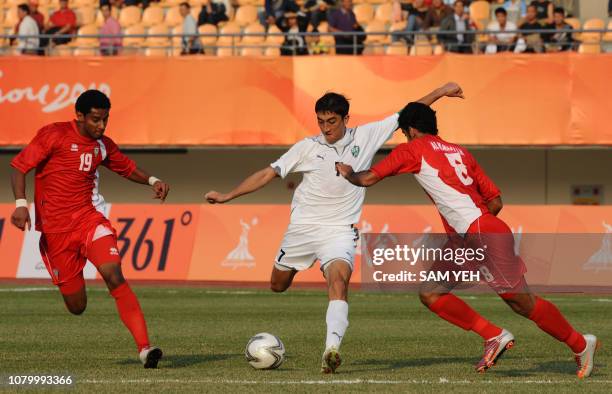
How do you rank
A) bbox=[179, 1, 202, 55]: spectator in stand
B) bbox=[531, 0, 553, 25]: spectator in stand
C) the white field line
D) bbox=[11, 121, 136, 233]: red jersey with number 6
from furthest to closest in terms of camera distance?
bbox=[179, 1, 202, 55]: spectator in stand < bbox=[531, 0, 553, 25]: spectator in stand < bbox=[11, 121, 136, 233]: red jersey with number 6 < the white field line

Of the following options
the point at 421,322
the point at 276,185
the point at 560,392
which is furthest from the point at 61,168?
the point at 276,185

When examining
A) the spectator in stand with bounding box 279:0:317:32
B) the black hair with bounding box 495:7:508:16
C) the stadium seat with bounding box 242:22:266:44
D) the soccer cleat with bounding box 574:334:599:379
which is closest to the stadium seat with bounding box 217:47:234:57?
the stadium seat with bounding box 242:22:266:44

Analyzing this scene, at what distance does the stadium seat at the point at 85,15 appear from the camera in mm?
30031

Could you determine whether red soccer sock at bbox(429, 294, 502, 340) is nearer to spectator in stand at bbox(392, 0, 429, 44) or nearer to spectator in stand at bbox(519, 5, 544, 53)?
spectator in stand at bbox(392, 0, 429, 44)

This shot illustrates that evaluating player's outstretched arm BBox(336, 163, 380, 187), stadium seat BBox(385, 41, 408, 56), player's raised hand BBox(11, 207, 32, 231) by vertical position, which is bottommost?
stadium seat BBox(385, 41, 408, 56)

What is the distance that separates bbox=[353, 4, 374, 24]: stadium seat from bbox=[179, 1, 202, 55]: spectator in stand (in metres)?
3.67

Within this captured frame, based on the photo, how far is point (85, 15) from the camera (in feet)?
98.6

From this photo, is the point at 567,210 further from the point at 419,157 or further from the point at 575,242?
the point at 419,157

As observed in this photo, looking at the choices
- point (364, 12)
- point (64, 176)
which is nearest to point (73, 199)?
point (64, 176)

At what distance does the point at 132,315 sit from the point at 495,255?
314 cm

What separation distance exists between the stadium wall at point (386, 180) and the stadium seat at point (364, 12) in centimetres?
311

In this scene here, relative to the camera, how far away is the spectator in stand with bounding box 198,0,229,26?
28391 millimetres

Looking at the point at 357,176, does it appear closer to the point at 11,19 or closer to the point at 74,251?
the point at 74,251

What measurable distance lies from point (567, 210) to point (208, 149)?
9.95 meters
